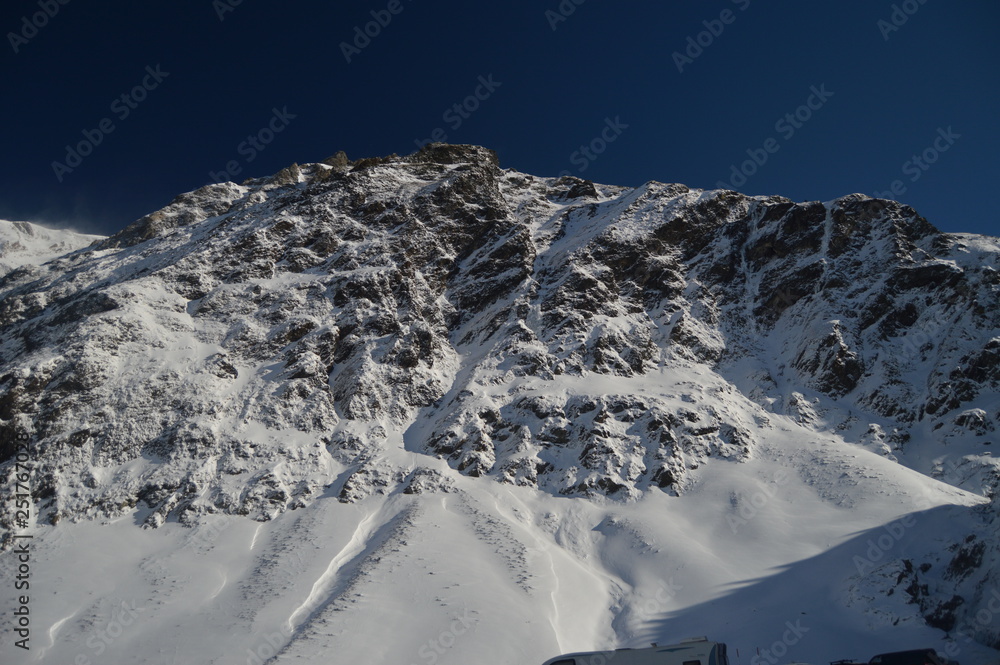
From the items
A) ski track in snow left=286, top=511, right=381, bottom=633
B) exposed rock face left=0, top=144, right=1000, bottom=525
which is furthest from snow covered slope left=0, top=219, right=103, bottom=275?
ski track in snow left=286, top=511, right=381, bottom=633

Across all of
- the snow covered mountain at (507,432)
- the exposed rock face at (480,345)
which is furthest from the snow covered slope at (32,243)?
the snow covered mountain at (507,432)

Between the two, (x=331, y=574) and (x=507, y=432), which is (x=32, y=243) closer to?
(x=507, y=432)

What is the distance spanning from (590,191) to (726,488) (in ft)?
239

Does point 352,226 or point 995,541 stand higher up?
point 352,226

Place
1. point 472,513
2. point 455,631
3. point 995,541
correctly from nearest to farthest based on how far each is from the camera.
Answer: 1. point 995,541
2. point 455,631
3. point 472,513

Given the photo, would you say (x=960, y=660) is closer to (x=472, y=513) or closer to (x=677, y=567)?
(x=677, y=567)

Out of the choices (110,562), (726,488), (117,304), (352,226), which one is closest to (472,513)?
(726,488)

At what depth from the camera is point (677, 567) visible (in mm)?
36219

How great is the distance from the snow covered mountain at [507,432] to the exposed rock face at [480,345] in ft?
0.99

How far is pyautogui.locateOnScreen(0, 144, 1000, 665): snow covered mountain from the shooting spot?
101ft

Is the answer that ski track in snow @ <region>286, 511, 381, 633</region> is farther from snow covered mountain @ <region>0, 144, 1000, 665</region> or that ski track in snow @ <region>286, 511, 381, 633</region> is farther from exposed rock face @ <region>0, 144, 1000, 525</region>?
exposed rock face @ <region>0, 144, 1000, 525</region>

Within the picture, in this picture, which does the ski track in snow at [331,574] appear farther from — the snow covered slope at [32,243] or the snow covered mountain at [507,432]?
the snow covered slope at [32,243]

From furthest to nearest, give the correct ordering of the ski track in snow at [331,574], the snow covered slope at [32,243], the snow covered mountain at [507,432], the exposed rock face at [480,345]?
the snow covered slope at [32,243]
the exposed rock face at [480,345]
the ski track in snow at [331,574]
the snow covered mountain at [507,432]

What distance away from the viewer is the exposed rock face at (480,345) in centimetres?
4647
